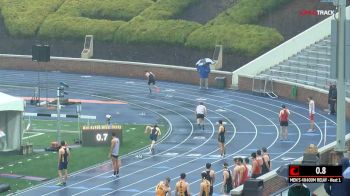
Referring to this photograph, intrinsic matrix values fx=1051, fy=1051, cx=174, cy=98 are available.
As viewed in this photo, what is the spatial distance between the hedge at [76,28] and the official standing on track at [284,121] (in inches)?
1136

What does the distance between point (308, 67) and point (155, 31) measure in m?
14.4

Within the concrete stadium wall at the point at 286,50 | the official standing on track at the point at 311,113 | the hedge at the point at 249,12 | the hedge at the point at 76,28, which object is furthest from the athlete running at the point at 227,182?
the hedge at the point at 76,28

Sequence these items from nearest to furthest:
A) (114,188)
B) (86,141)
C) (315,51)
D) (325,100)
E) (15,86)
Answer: (114,188)
(86,141)
(325,100)
(315,51)
(15,86)

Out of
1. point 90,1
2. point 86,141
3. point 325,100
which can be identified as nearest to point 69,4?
point 90,1

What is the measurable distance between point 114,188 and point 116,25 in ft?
123

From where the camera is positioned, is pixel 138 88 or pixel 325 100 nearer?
pixel 325 100

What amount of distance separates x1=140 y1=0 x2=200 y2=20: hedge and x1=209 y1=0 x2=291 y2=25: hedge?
162 inches

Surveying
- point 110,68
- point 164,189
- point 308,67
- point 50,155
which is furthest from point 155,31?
point 164,189

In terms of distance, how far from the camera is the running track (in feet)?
115

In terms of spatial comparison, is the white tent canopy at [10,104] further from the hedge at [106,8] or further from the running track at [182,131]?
the hedge at [106,8]

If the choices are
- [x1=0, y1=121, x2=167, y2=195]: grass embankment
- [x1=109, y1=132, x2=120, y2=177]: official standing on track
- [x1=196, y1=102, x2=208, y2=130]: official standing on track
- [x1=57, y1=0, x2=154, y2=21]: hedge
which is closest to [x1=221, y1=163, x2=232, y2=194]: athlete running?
Answer: [x1=109, y1=132, x2=120, y2=177]: official standing on track

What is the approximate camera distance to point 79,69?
226ft

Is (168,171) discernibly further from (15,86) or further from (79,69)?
(79,69)

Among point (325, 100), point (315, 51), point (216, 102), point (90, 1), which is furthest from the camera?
point (90, 1)
